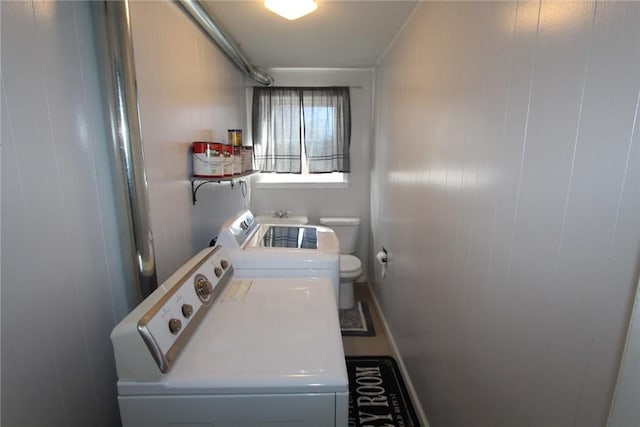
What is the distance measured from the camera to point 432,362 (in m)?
1.50

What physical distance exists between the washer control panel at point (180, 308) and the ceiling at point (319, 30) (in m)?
1.35

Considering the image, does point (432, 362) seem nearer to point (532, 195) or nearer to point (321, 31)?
point (532, 195)

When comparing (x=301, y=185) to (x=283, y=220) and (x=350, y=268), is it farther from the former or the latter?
(x=350, y=268)

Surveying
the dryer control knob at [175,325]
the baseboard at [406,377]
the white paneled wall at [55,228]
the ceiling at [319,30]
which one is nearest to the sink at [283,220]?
the baseboard at [406,377]

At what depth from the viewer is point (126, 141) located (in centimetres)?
103

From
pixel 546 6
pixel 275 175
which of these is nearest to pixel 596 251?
pixel 546 6

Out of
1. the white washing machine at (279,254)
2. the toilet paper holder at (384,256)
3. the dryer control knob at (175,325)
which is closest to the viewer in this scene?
the dryer control knob at (175,325)

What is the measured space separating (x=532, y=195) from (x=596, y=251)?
210mm

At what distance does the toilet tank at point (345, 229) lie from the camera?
9.98 feet

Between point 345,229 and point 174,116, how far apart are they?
1.96m

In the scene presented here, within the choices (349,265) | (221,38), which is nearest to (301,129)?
(221,38)

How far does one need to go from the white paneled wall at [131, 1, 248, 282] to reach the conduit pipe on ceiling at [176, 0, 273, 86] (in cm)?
4

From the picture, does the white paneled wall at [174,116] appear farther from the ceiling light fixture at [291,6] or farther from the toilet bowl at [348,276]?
the toilet bowl at [348,276]

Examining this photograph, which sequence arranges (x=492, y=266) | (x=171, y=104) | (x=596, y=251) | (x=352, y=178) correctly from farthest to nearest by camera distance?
(x=352, y=178) < (x=171, y=104) < (x=492, y=266) < (x=596, y=251)
